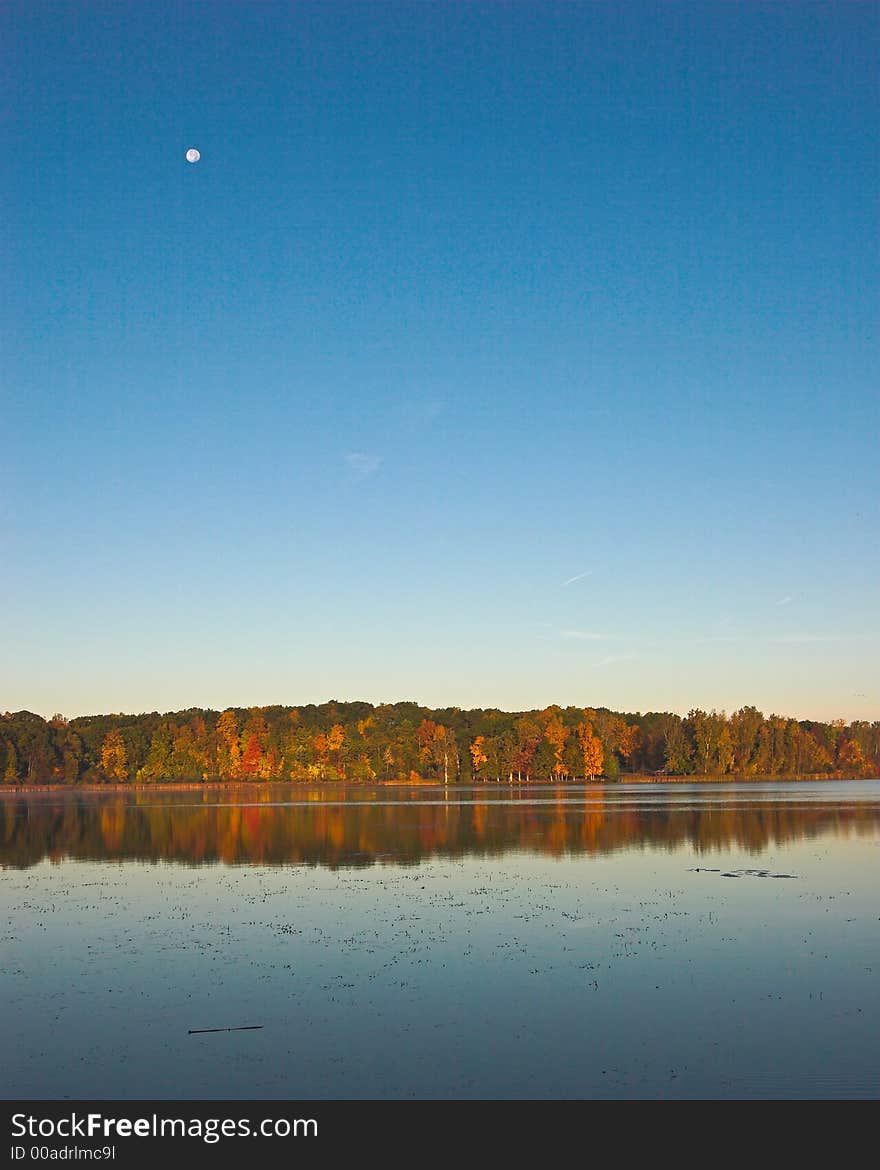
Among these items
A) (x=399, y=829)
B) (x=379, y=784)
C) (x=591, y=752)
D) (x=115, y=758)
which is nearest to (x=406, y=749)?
(x=379, y=784)

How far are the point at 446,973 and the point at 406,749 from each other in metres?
153

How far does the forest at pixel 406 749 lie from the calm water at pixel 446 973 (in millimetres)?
121886

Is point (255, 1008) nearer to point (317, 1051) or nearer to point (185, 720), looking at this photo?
point (317, 1051)

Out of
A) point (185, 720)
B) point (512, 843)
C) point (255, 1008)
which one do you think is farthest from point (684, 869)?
point (185, 720)

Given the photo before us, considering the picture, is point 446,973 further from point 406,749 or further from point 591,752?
point 406,749

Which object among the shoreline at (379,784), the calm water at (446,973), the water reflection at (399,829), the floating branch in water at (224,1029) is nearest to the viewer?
the calm water at (446,973)

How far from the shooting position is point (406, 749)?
568 feet

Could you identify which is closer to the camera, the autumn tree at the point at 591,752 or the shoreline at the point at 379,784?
the shoreline at the point at 379,784

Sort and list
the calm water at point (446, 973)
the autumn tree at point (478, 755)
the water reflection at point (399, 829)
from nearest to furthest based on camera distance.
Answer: the calm water at point (446, 973)
the water reflection at point (399, 829)
the autumn tree at point (478, 755)

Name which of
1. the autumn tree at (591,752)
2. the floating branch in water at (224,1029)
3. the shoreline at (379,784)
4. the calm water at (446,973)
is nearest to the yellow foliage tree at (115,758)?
the shoreline at (379,784)

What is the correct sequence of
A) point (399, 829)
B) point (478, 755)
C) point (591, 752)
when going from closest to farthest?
point (399, 829)
point (591, 752)
point (478, 755)

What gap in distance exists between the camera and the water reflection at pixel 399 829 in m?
47.3

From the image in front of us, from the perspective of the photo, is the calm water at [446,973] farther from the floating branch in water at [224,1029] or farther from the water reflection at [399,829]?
the water reflection at [399,829]

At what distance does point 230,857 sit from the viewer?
45906 mm
